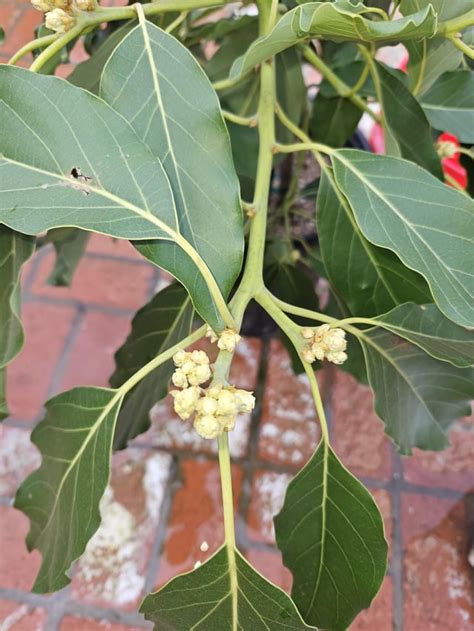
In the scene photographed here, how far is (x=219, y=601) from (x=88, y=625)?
0.47 m

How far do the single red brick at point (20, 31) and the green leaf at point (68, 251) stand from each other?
1.01 m

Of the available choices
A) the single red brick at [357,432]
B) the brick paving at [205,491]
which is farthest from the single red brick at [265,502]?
the single red brick at [357,432]

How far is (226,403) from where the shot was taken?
0.37m

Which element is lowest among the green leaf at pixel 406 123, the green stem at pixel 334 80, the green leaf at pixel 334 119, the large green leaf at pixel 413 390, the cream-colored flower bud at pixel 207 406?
the cream-colored flower bud at pixel 207 406

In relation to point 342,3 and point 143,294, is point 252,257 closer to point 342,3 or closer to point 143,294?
point 342,3

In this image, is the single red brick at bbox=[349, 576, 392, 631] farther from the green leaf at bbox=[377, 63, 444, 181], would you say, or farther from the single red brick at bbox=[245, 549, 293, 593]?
the green leaf at bbox=[377, 63, 444, 181]

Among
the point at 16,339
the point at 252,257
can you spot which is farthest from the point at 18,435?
the point at 252,257

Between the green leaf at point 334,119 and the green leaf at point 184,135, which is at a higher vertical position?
the green leaf at point 334,119

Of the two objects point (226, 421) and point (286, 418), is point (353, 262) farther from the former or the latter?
point (286, 418)

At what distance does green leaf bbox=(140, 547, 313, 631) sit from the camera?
42cm

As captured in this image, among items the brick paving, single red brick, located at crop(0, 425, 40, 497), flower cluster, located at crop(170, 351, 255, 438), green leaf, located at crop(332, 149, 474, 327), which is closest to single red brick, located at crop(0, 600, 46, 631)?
the brick paving

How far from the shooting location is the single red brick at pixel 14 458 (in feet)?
3.03

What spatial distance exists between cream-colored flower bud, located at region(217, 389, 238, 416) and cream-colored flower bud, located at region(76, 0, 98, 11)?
0.94 ft

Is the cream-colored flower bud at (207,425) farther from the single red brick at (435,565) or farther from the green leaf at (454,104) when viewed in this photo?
the single red brick at (435,565)
